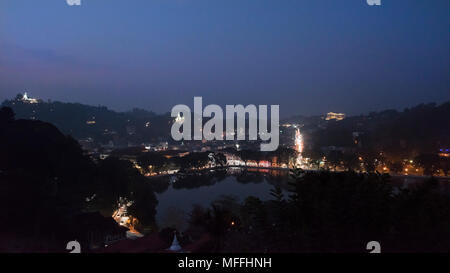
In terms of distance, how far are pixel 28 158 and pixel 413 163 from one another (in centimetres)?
2223

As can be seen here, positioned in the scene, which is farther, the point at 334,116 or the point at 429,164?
the point at 334,116

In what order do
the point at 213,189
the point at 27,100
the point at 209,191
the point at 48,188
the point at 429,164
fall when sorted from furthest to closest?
the point at 27,100 → the point at 429,164 → the point at 213,189 → the point at 209,191 → the point at 48,188

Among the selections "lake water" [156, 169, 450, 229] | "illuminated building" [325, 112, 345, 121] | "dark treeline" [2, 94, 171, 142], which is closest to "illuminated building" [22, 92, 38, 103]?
"dark treeline" [2, 94, 171, 142]

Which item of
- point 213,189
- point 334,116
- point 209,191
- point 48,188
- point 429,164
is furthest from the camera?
point 334,116

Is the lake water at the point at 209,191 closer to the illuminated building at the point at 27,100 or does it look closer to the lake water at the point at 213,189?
the lake water at the point at 213,189

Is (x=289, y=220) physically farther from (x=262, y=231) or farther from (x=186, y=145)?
(x=186, y=145)

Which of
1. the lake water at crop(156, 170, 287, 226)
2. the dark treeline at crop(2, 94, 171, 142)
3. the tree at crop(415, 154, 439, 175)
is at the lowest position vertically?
the lake water at crop(156, 170, 287, 226)

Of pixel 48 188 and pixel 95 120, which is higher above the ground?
pixel 95 120

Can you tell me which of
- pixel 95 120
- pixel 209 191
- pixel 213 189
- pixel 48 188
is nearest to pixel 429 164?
pixel 213 189

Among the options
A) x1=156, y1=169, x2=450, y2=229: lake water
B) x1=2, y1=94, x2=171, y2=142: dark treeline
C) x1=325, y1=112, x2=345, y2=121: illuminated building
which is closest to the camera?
x1=156, y1=169, x2=450, y2=229: lake water

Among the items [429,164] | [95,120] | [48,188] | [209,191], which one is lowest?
[209,191]

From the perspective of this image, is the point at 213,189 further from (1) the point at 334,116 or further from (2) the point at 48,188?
(1) the point at 334,116

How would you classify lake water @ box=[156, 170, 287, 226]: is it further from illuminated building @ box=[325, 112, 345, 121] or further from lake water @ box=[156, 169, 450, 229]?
illuminated building @ box=[325, 112, 345, 121]
